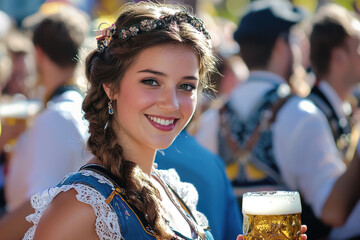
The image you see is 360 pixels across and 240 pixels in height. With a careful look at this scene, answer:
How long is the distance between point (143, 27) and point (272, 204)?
76 cm

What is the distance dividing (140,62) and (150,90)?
4.1 inches

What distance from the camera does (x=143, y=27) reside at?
6.95ft

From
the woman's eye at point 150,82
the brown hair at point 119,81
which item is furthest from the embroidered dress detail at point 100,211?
the woman's eye at point 150,82

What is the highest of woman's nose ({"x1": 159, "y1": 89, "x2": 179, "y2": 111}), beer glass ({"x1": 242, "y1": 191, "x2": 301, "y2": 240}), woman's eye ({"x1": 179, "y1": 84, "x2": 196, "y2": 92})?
woman's eye ({"x1": 179, "y1": 84, "x2": 196, "y2": 92})

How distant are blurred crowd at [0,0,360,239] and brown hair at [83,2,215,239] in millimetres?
717

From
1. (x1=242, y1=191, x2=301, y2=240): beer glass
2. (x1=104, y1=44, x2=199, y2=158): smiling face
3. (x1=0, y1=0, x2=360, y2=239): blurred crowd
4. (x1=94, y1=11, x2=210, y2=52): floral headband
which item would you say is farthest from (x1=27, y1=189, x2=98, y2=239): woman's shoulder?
(x1=0, y1=0, x2=360, y2=239): blurred crowd

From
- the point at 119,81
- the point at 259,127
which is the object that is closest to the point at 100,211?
the point at 119,81

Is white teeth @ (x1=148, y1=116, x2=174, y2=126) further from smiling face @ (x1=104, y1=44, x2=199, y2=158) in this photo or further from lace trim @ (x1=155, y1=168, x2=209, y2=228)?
lace trim @ (x1=155, y1=168, x2=209, y2=228)

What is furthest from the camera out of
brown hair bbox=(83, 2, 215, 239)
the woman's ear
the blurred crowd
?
the blurred crowd

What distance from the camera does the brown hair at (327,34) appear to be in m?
4.19

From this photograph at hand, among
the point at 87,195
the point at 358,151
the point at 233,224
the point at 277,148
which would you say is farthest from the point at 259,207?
the point at 277,148

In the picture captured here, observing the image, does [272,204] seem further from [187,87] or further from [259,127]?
[259,127]

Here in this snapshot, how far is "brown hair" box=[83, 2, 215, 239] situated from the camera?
204cm

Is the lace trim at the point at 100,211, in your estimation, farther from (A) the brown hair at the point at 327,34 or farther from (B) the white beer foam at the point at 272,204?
(A) the brown hair at the point at 327,34
